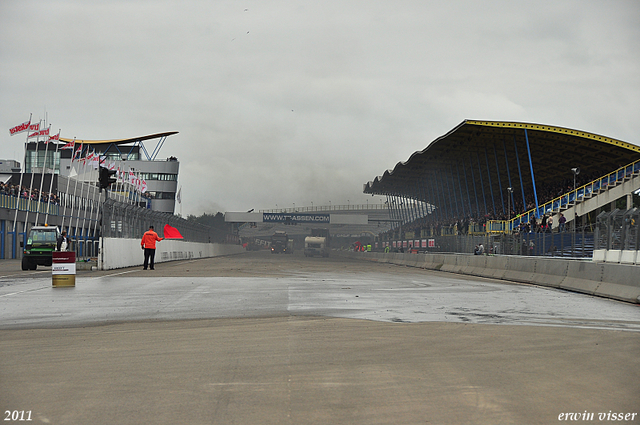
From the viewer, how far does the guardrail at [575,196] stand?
45594 millimetres

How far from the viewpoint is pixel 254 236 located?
194m

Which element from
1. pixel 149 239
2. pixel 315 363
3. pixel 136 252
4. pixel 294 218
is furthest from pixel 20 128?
pixel 294 218

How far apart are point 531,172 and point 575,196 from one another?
5578mm

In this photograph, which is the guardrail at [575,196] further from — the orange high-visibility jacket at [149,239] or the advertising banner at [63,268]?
the advertising banner at [63,268]

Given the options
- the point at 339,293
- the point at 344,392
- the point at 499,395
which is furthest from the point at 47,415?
the point at 339,293

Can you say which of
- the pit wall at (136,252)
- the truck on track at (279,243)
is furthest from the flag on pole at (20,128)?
the truck on track at (279,243)

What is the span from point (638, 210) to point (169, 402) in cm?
1537

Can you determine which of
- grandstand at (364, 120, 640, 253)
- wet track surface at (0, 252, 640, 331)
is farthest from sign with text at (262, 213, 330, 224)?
wet track surface at (0, 252, 640, 331)

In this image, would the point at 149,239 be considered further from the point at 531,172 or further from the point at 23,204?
the point at 23,204

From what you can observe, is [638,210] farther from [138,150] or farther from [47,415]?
[138,150]

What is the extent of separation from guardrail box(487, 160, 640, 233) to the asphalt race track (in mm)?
35947

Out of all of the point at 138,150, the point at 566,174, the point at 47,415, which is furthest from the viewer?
the point at 138,150

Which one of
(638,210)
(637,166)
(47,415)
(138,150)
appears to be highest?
(138,150)

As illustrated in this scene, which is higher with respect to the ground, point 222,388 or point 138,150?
point 138,150
